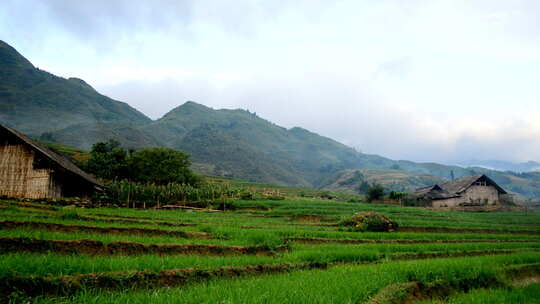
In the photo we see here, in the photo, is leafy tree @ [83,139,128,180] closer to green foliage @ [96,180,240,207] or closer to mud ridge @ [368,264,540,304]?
green foliage @ [96,180,240,207]

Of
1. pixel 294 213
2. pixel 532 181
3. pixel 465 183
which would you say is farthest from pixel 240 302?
pixel 532 181


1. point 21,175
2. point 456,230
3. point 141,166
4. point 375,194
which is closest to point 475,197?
point 375,194

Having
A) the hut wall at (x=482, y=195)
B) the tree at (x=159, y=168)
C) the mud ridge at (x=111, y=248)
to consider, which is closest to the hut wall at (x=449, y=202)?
the hut wall at (x=482, y=195)

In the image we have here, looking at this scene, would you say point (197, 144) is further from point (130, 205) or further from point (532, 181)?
point (532, 181)

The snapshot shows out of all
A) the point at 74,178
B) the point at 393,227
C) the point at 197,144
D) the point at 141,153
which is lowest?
the point at 393,227

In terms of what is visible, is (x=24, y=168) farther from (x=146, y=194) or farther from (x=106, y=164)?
(x=106, y=164)

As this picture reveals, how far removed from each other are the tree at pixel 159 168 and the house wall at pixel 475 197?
150 feet

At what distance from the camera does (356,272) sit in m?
8.04

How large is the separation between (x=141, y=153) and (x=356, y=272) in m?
45.8

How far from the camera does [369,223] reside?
20.7m

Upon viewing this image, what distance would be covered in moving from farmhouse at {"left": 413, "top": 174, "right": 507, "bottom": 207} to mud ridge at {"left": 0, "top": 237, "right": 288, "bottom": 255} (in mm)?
58570

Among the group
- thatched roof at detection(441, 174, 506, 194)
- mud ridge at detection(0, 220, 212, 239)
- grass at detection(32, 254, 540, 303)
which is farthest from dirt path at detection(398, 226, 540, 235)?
thatched roof at detection(441, 174, 506, 194)

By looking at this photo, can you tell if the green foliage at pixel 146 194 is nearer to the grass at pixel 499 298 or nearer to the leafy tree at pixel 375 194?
the grass at pixel 499 298

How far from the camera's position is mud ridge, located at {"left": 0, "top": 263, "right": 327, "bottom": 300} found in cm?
487
